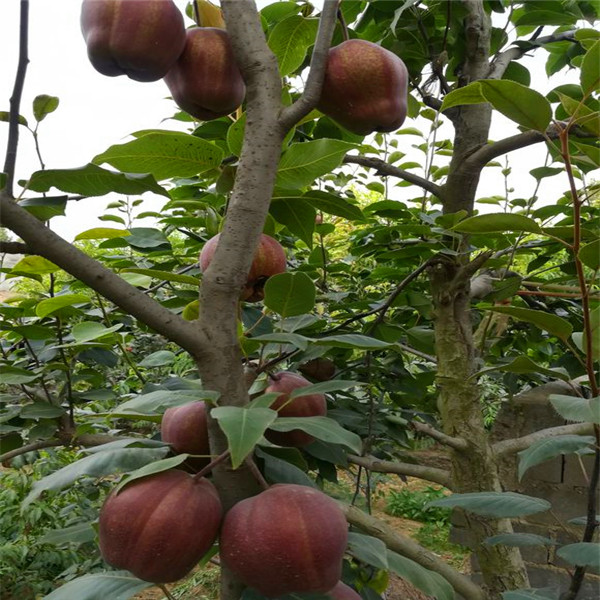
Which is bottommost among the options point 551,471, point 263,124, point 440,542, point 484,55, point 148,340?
point 440,542

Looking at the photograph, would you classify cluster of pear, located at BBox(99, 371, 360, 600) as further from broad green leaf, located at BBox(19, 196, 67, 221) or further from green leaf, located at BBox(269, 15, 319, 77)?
green leaf, located at BBox(269, 15, 319, 77)

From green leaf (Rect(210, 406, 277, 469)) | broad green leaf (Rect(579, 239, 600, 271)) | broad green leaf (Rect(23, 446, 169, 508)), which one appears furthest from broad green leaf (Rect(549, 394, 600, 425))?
broad green leaf (Rect(23, 446, 169, 508))

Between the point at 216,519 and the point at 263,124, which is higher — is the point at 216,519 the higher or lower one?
the lower one

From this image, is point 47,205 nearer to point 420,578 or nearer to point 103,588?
point 103,588

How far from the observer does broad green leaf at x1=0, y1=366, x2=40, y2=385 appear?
3.35 ft

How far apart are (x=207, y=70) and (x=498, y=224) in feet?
1.42

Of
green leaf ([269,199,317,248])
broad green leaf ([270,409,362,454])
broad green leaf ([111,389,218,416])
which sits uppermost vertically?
green leaf ([269,199,317,248])

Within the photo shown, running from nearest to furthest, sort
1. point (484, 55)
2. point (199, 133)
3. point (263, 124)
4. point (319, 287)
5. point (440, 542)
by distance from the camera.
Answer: point (263, 124), point (199, 133), point (484, 55), point (319, 287), point (440, 542)

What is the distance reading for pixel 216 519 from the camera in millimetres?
532

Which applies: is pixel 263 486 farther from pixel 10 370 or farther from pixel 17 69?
pixel 10 370

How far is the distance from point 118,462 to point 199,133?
1.97ft

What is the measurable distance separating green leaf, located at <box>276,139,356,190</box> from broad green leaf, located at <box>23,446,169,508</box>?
0.37 meters

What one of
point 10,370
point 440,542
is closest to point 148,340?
point 10,370

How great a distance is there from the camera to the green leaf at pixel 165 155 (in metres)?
0.67
